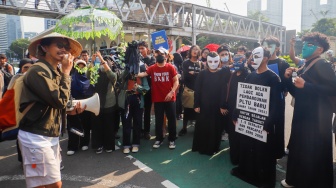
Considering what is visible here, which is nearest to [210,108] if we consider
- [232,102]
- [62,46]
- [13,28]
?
[232,102]

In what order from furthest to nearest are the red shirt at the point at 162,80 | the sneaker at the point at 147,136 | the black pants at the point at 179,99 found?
the black pants at the point at 179,99, the sneaker at the point at 147,136, the red shirt at the point at 162,80

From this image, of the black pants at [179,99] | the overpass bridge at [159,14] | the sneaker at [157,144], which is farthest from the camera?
the overpass bridge at [159,14]

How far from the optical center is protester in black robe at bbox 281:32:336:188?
3.17m

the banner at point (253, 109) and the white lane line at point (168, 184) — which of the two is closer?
the banner at point (253, 109)

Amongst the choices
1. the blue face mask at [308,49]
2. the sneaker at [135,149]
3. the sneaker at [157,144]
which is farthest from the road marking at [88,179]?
the blue face mask at [308,49]

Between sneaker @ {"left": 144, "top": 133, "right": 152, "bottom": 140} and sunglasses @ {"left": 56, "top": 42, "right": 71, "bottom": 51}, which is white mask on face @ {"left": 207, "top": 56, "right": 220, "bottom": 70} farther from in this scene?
sunglasses @ {"left": 56, "top": 42, "right": 71, "bottom": 51}

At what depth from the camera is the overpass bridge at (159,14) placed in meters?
17.4

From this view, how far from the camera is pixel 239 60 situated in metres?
4.60

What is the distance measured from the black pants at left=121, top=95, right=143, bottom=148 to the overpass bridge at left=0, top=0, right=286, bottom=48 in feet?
A: 38.2

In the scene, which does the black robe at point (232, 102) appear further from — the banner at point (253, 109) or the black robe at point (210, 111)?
the banner at point (253, 109)

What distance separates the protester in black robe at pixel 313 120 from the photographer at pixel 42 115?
2.74 metres

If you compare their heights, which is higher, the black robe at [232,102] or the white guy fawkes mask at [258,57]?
the white guy fawkes mask at [258,57]

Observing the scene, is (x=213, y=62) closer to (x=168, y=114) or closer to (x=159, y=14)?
(x=168, y=114)

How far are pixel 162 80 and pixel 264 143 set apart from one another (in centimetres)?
233
